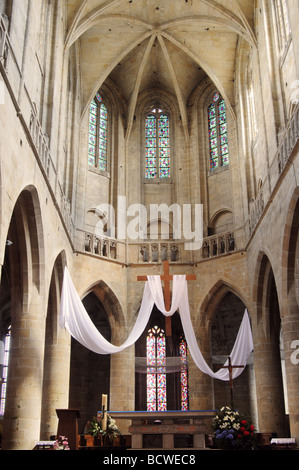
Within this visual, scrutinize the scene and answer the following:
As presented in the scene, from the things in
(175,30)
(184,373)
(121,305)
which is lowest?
(184,373)

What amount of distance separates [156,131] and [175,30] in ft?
14.0

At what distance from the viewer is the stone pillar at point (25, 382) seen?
11711 mm

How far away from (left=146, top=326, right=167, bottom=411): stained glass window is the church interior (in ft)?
0.24

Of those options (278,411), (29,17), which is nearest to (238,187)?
(278,411)

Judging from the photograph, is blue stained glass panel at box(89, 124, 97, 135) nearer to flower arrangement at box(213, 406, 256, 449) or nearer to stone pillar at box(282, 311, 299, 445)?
stone pillar at box(282, 311, 299, 445)

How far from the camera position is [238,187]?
19.2m

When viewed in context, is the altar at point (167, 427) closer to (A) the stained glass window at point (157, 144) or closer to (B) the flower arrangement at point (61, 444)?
(B) the flower arrangement at point (61, 444)

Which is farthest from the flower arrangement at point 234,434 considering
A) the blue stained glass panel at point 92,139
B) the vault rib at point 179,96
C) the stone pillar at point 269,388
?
the vault rib at point 179,96

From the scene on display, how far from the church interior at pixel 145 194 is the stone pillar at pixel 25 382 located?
0.11 feet

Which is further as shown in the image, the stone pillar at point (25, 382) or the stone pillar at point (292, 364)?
the stone pillar at point (292, 364)

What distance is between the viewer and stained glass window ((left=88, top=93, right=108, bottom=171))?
20.7 meters

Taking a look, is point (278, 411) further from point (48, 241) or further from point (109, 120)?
point (109, 120)

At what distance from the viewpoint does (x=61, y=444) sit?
10.5 meters

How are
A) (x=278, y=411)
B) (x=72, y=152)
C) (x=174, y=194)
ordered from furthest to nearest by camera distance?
(x=174, y=194) < (x=72, y=152) < (x=278, y=411)
